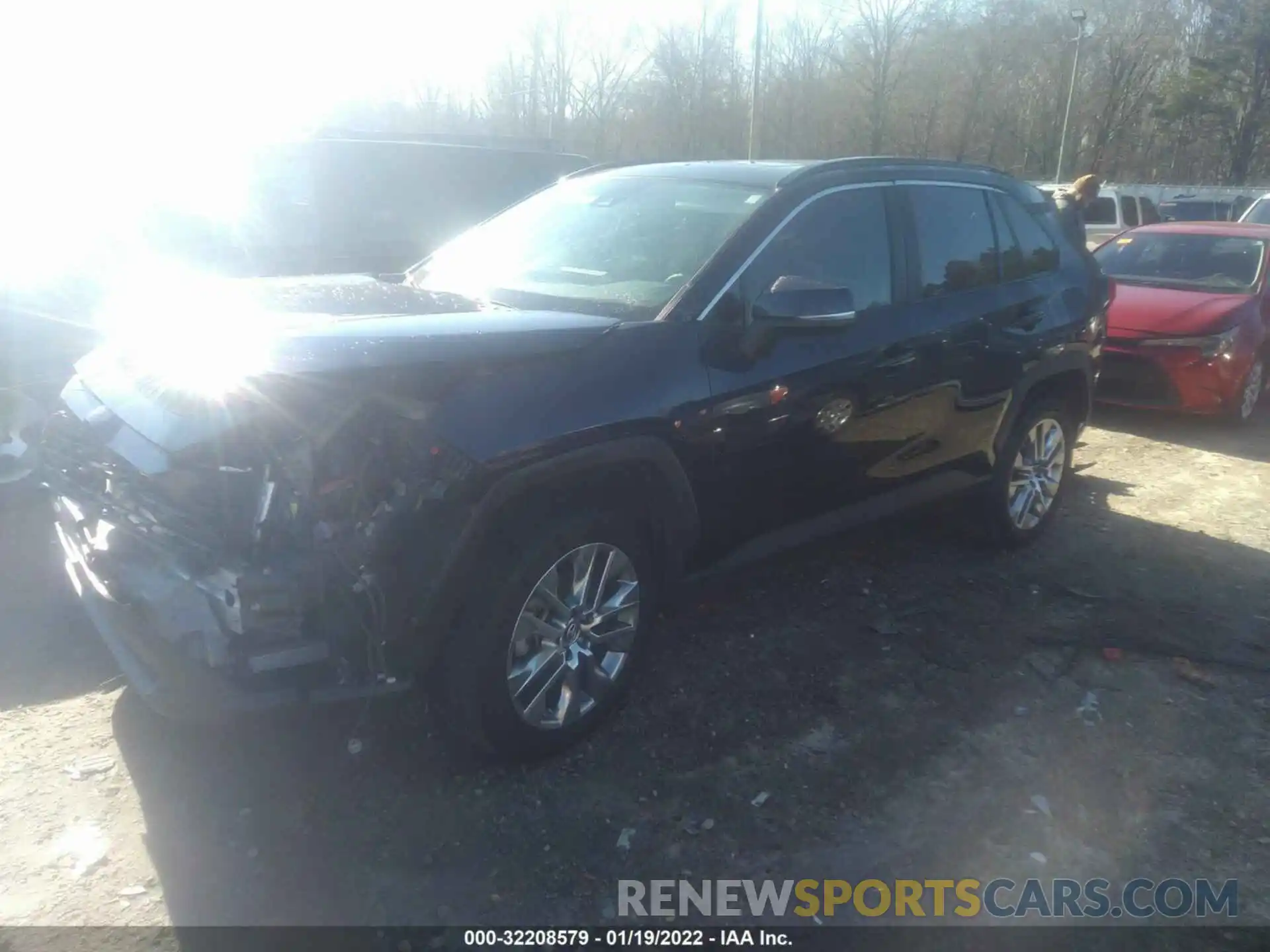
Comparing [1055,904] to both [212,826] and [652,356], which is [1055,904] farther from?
[212,826]

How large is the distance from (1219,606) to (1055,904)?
2619 millimetres

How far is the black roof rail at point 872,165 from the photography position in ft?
13.3

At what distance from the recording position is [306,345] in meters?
2.81

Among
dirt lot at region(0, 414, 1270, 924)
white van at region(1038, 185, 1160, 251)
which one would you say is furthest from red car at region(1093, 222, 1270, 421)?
white van at region(1038, 185, 1160, 251)

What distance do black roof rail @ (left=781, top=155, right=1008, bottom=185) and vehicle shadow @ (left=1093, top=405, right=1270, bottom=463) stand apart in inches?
163

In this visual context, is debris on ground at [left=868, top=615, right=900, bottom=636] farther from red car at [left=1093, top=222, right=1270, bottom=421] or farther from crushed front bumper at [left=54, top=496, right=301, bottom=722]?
red car at [left=1093, top=222, right=1270, bottom=421]

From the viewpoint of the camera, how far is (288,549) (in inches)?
107

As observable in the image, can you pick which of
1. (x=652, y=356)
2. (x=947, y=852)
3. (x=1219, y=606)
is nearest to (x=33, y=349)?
(x=652, y=356)

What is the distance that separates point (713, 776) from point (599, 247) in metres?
2.07

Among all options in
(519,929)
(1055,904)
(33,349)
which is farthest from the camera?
(33,349)

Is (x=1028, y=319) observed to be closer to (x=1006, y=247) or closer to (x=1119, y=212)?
(x=1006, y=247)

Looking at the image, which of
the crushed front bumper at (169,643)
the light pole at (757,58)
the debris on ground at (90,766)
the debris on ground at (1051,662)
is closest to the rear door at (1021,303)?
the debris on ground at (1051,662)

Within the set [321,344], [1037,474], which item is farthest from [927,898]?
[1037,474]

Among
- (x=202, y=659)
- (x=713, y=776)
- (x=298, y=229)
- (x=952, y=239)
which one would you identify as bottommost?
(x=713, y=776)
